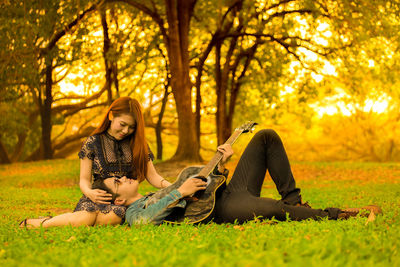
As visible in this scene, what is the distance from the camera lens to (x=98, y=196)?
5273mm

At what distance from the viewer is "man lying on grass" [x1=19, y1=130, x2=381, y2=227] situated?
16.5 feet

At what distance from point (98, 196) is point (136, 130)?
83 cm

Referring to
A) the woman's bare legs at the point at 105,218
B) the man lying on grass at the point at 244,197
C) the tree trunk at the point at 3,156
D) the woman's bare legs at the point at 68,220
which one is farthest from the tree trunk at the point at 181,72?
the tree trunk at the point at 3,156

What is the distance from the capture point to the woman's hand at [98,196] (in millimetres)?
5266

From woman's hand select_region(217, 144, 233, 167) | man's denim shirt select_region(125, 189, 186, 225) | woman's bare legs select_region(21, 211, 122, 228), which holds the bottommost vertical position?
woman's bare legs select_region(21, 211, 122, 228)

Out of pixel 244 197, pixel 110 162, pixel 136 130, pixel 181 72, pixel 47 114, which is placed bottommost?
pixel 244 197

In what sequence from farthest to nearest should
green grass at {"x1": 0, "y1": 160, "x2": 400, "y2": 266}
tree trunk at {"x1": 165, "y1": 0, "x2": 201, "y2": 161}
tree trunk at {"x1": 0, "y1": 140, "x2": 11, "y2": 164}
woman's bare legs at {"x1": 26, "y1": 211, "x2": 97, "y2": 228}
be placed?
tree trunk at {"x1": 0, "y1": 140, "x2": 11, "y2": 164} < tree trunk at {"x1": 165, "y1": 0, "x2": 201, "y2": 161} < woman's bare legs at {"x1": 26, "y1": 211, "x2": 97, "y2": 228} < green grass at {"x1": 0, "y1": 160, "x2": 400, "y2": 266}

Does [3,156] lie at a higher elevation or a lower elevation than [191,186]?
lower

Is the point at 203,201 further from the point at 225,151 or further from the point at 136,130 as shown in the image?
the point at 136,130

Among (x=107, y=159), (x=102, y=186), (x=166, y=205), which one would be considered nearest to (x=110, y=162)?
(x=107, y=159)

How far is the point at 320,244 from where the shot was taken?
11.7 feet

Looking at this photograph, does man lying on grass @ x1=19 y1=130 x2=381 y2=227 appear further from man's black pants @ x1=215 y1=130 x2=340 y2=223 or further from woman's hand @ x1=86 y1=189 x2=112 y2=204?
woman's hand @ x1=86 y1=189 x2=112 y2=204

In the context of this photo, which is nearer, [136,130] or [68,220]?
[68,220]

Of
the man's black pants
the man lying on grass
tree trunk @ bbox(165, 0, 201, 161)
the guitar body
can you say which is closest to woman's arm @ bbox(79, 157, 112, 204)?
the man lying on grass
